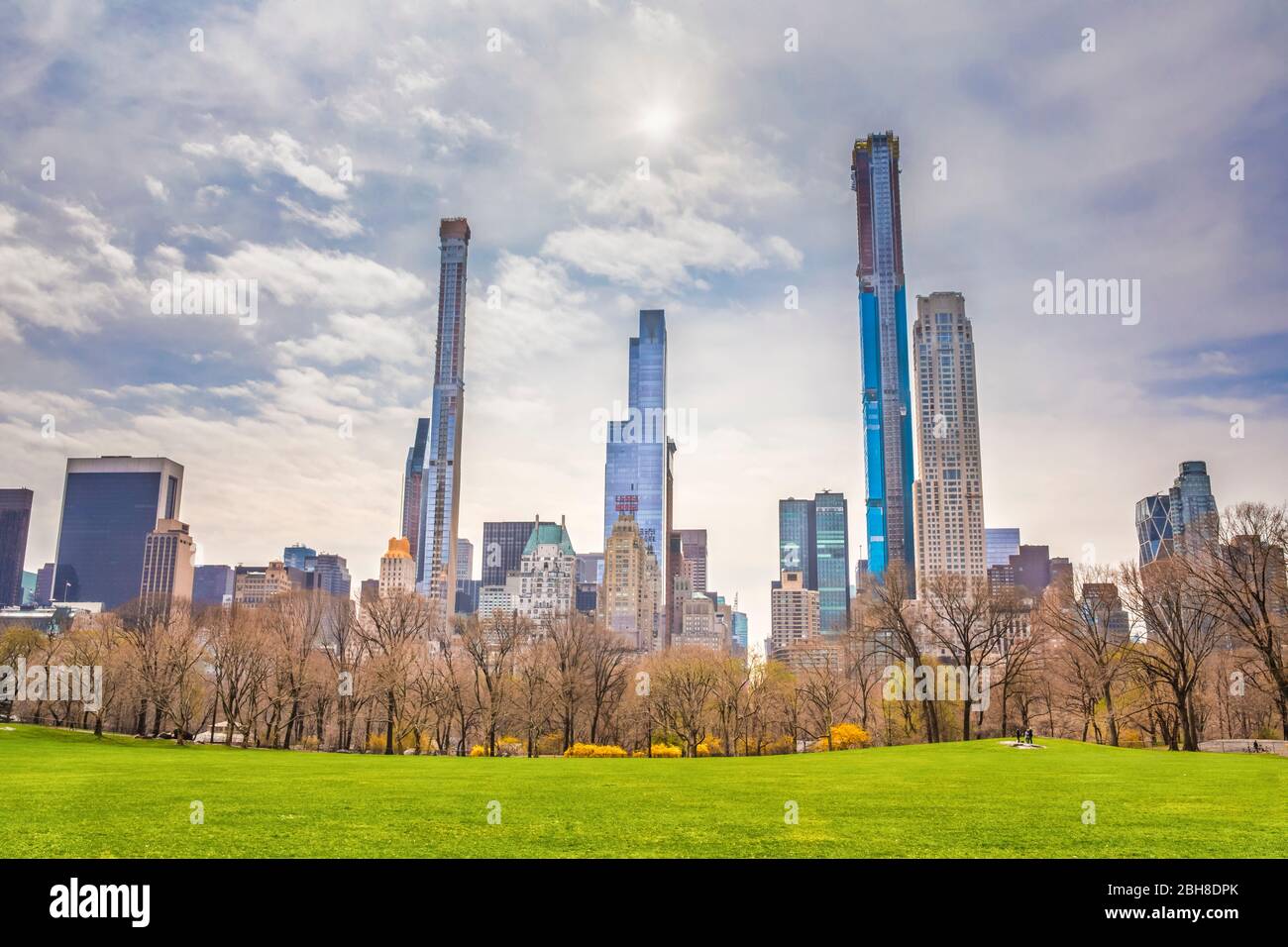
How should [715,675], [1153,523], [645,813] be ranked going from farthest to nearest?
1. [1153,523]
2. [715,675]
3. [645,813]

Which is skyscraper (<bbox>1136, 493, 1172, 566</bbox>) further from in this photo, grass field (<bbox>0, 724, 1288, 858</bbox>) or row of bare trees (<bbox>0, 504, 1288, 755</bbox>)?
grass field (<bbox>0, 724, 1288, 858</bbox>)

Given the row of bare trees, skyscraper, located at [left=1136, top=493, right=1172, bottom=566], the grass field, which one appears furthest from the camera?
skyscraper, located at [left=1136, top=493, right=1172, bottom=566]

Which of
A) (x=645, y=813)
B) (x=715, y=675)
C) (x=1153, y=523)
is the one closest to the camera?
(x=645, y=813)

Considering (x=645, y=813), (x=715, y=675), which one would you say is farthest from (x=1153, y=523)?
(x=645, y=813)

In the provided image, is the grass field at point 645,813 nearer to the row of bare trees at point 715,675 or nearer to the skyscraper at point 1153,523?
the row of bare trees at point 715,675

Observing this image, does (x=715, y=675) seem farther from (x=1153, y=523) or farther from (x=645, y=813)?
(x=1153, y=523)

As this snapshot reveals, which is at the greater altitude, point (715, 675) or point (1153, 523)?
point (1153, 523)

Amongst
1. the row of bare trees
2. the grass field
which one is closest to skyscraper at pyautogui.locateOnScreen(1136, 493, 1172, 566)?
the row of bare trees

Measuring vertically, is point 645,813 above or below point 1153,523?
below

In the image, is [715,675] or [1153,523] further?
[1153,523]

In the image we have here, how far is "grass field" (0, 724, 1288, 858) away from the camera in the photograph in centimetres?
1163

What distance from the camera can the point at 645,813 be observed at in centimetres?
1512

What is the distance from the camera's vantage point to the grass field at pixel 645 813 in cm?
1163

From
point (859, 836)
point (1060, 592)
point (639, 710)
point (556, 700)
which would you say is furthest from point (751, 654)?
point (859, 836)
